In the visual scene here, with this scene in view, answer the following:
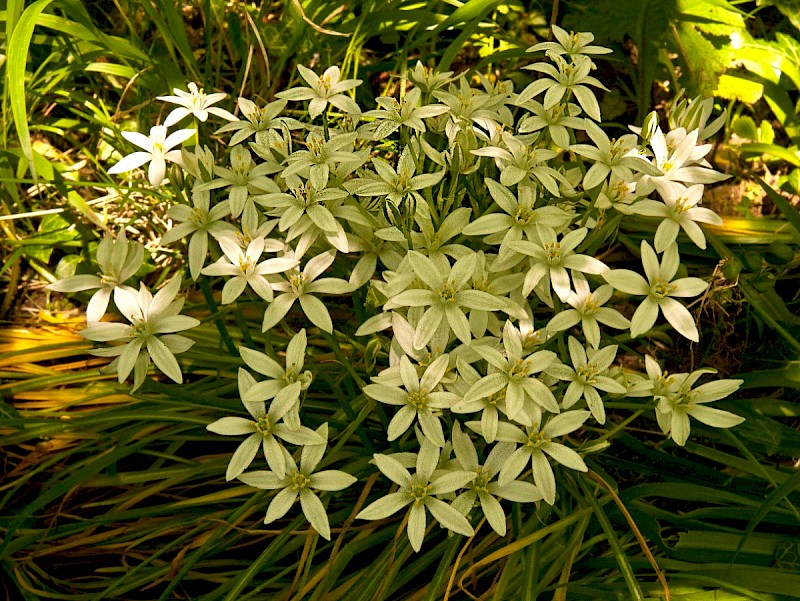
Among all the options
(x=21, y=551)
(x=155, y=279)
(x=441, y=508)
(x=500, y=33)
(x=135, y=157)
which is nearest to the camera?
(x=441, y=508)

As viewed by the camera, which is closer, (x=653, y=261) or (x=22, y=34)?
(x=653, y=261)

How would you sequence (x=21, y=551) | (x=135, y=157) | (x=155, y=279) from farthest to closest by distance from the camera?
(x=155, y=279) < (x=21, y=551) < (x=135, y=157)

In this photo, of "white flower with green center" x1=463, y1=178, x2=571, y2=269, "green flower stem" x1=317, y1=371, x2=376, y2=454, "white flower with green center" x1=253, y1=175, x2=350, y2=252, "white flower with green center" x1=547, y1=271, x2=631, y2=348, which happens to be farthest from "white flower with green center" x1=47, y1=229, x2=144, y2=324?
"white flower with green center" x1=547, y1=271, x2=631, y2=348

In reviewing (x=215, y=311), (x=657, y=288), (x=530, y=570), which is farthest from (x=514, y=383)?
(x=215, y=311)

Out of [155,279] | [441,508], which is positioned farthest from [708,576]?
[155,279]

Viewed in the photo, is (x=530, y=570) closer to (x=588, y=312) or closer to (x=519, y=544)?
(x=519, y=544)

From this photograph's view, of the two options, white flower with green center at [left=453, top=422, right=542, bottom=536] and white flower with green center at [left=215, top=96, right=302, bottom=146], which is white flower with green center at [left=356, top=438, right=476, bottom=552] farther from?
white flower with green center at [left=215, top=96, right=302, bottom=146]

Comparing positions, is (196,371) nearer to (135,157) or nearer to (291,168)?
(135,157)
